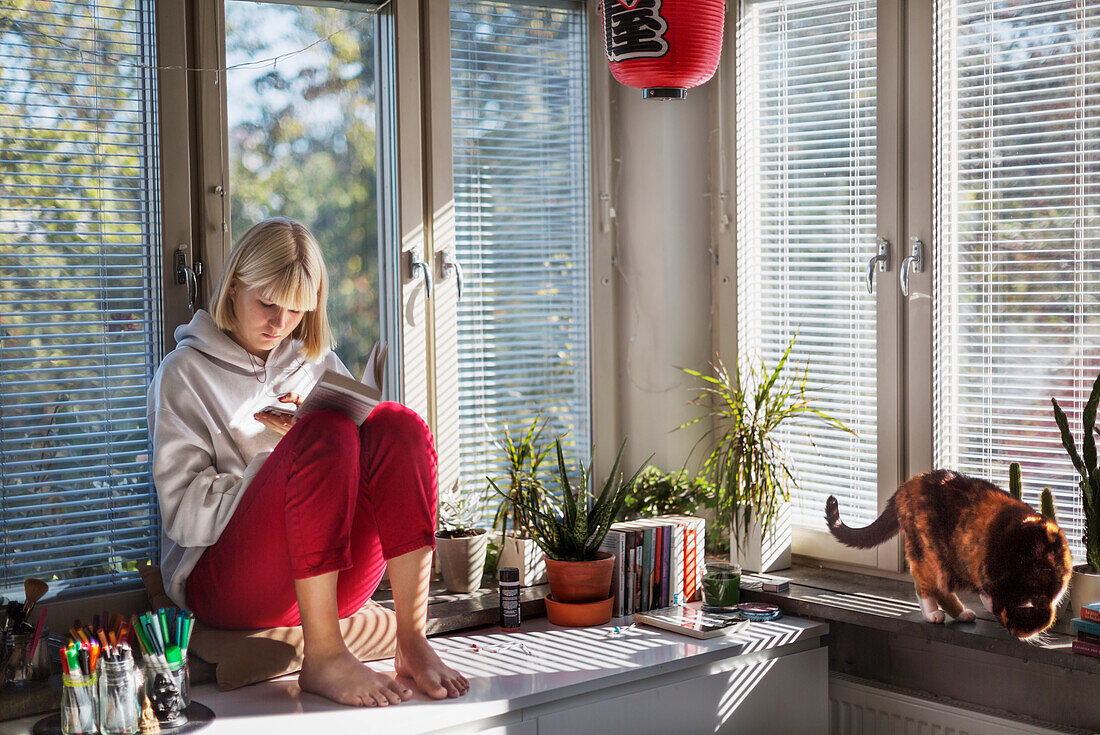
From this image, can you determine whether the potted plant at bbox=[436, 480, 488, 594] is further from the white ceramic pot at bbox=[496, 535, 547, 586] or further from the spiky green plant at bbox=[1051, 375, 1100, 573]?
the spiky green plant at bbox=[1051, 375, 1100, 573]

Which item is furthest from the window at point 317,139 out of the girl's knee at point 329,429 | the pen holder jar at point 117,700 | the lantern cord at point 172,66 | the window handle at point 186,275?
the pen holder jar at point 117,700

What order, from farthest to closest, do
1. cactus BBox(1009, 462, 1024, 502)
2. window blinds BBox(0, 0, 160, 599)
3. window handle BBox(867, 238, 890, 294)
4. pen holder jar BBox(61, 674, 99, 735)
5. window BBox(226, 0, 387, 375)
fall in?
window handle BBox(867, 238, 890, 294), cactus BBox(1009, 462, 1024, 502), window BBox(226, 0, 387, 375), window blinds BBox(0, 0, 160, 599), pen holder jar BBox(61, 674, 99, 735)

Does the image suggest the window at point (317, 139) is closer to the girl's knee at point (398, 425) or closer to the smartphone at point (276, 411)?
the smartphone at point (276, 411)


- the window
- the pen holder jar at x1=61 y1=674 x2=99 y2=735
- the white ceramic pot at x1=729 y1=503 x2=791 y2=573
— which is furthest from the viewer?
the white ceramic pot at x1=729 y1=503 x2=791 y2=573

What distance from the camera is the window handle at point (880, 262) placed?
2.89 m

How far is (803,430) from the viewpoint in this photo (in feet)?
10.2

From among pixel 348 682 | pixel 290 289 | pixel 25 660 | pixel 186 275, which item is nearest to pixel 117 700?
pixel 25 660

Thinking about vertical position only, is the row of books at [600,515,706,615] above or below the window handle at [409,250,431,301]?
below

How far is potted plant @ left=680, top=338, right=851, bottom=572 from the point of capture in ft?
9.56

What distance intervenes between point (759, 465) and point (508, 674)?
2.97ft

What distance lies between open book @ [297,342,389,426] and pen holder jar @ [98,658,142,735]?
563 mm

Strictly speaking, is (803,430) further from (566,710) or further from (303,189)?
(303,189)

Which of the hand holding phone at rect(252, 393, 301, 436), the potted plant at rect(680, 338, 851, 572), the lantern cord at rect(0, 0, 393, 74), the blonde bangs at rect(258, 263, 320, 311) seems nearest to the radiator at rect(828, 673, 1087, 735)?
the potted plant at rect(680, 338, 851, 572)

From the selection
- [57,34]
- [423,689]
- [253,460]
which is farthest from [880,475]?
[57,34]
